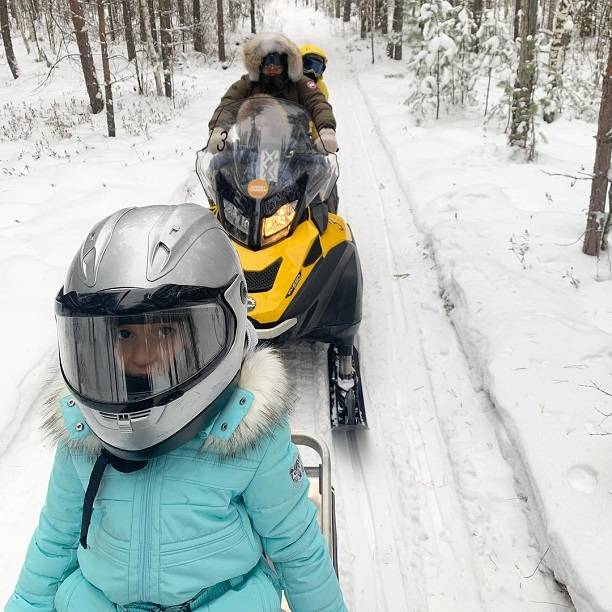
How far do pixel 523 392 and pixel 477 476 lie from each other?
658mm

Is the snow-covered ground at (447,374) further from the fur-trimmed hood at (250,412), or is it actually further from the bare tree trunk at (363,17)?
the bare tree trunk at (363,17)

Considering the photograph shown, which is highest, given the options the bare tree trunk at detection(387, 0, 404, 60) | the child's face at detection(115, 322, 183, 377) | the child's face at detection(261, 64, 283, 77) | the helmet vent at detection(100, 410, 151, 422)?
the bare tree trunk at detection(387, 0, 404, 60)

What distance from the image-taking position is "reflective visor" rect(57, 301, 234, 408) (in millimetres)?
1309

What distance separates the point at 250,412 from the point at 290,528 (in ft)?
1.19

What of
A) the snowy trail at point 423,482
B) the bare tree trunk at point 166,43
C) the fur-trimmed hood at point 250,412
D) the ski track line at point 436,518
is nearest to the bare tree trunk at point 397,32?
the bare tree trunk at point 166,43

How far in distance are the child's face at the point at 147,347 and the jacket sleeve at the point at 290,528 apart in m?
0.40

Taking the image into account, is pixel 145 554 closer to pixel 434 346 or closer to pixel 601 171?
pixel 434 346

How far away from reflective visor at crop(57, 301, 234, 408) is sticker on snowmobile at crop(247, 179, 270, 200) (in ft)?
7.68

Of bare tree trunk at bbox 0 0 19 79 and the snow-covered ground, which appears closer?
the snow-covered ground

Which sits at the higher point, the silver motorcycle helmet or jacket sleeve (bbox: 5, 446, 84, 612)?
the silver motorcycle helmet

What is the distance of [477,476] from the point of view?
3031mm

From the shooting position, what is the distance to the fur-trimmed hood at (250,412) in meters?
1.44

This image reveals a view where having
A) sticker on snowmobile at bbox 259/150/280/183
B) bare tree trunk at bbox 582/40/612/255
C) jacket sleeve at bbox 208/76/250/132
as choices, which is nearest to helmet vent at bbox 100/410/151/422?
sticker on snowmobile at bbox 259/150/280/183

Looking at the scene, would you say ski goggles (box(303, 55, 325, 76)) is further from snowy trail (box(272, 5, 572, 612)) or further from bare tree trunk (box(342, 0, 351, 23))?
bare tree trunk (box(342, 0, 351, 23))
